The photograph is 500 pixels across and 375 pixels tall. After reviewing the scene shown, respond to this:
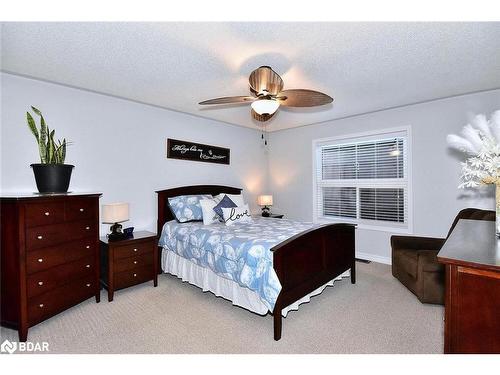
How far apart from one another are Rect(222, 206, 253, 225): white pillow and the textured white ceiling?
160cm

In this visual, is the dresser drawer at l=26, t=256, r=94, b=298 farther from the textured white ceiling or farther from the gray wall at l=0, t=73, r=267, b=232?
the textured white ceiling

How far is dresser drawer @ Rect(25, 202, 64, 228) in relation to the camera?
2.16 m

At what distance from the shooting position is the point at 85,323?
234cm

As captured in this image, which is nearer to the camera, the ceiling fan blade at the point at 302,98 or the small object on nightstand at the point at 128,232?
the ceiling fan blade at the point at 302,98

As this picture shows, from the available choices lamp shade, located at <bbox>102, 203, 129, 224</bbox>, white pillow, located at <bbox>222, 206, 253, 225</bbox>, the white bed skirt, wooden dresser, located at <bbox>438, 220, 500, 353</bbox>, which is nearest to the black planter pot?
lamp shade, located at <bbox>102, 203, 129, 224</bbox>

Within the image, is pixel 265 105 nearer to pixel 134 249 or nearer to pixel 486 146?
pixel 486 146

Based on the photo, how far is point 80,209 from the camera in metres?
2.58

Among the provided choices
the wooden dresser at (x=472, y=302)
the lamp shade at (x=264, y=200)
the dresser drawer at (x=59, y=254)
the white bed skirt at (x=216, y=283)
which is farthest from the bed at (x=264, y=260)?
the lamp shade at (x=264, y=200)

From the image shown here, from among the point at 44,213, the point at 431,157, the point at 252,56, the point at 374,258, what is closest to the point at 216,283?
the point at 44,213

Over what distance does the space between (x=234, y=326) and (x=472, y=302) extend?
1.85 m

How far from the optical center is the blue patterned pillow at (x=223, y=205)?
3.63 meters

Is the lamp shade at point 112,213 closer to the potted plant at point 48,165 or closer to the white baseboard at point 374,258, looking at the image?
the potted plant at point 48,165

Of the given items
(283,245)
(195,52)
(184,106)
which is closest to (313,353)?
(283,245)
